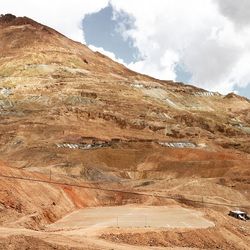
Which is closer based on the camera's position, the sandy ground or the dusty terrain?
the sandy ground

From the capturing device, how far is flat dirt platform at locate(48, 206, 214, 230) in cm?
3328

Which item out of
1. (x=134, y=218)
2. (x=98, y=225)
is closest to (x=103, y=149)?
(x=134, y=218)

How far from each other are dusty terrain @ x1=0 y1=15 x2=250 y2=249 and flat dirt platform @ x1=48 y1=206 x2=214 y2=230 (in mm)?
768

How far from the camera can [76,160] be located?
72.4 m

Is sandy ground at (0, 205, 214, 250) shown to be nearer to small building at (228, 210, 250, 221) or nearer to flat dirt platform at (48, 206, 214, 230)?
→ flat dirt platform at (48, 206, 214, 230)

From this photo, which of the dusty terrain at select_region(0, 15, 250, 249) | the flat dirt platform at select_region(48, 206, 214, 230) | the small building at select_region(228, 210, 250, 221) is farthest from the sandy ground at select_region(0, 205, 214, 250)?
the small building at select_region(228, 210, 250, 221)

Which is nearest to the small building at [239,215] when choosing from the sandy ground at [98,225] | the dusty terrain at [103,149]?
the dusty terrain at [103,149]

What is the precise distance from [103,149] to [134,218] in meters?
40.6

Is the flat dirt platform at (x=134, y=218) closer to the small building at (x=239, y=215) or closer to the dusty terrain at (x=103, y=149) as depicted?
the dusty terrain at (x=103, y=149)

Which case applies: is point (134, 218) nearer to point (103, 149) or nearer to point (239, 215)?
point (239, 215)

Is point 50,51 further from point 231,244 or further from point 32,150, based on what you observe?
point 231,244

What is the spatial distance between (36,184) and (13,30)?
110 meters

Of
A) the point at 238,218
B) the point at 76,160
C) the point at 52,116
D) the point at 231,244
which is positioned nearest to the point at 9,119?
the point at 52,116

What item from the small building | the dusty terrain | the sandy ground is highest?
the dusty terrain
